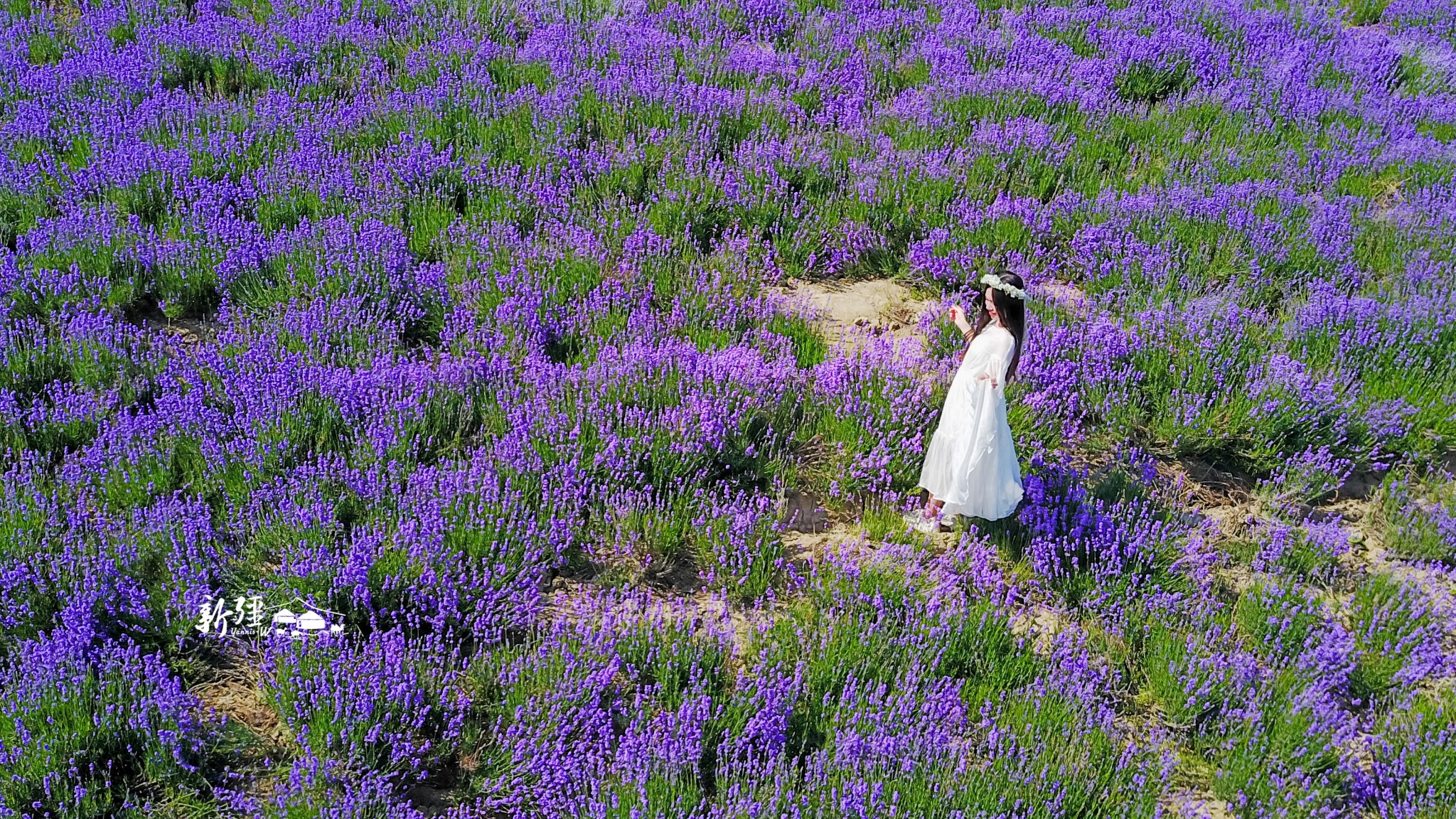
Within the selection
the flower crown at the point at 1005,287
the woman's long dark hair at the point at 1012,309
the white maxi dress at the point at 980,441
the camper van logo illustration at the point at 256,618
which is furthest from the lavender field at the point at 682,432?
the flower crown at the point at 1005,287

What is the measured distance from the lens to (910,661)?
346 centimetres

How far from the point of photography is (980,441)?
3.86 m

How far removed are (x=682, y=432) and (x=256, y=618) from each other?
1.70m

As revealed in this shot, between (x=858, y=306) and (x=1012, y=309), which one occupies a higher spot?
(x=1012, y=309)

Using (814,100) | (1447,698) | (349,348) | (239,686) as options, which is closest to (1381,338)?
(1447,698)

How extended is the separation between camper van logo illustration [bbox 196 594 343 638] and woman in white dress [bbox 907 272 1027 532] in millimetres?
2268

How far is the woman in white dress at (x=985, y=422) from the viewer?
12.6 ft

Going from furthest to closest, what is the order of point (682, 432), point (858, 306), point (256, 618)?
point (858, 306) → point (682, 432) → point (256, 618)

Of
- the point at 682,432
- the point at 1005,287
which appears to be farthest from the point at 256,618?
the point at 1005,287

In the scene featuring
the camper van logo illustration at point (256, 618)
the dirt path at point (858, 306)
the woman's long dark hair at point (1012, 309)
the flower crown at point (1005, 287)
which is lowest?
→ the camper van logo illustration at point (256, 618)

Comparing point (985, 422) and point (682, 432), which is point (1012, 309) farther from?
point (682, 432)

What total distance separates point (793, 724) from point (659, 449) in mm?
1296

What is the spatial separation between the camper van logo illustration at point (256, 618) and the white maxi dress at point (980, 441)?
2268 mm

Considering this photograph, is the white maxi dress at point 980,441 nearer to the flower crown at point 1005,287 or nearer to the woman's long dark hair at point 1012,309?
the woman's long dark hair at point 1012,309
